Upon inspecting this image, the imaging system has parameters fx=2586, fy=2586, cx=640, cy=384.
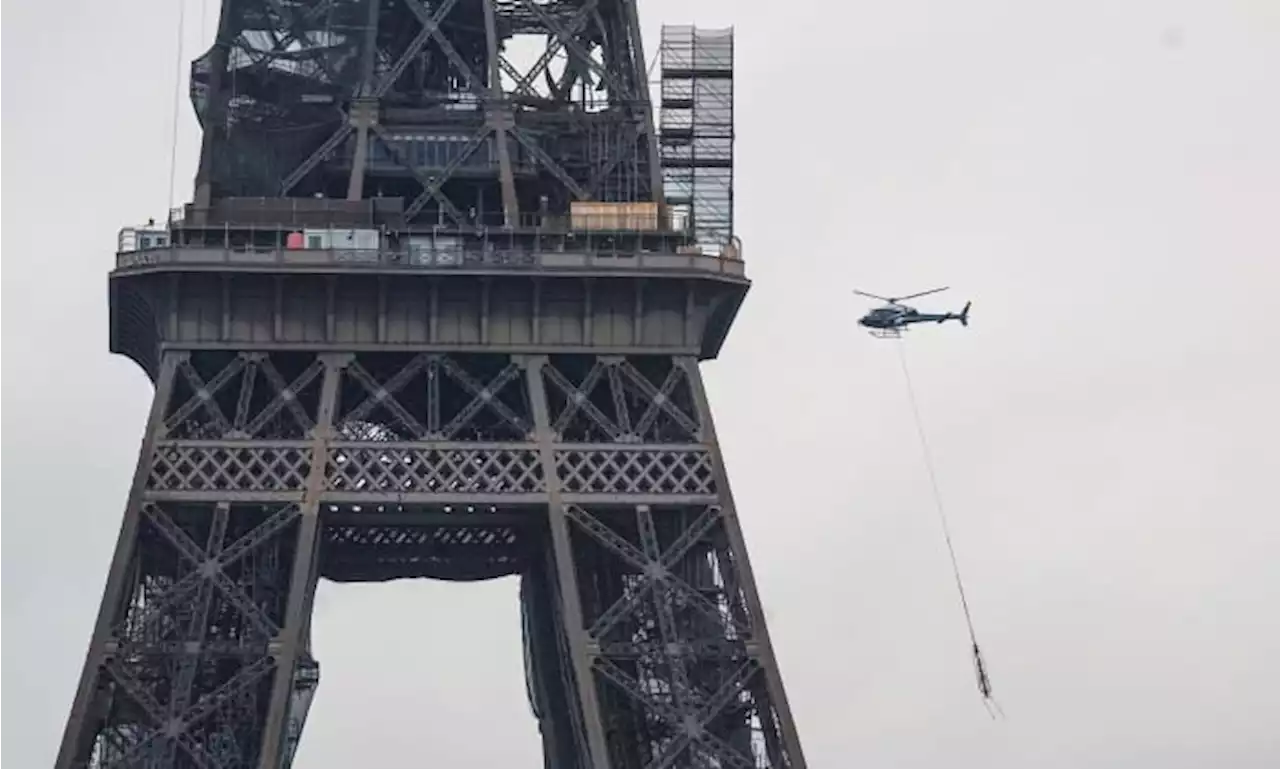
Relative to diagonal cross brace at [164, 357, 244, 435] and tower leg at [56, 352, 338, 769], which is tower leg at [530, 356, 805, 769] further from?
diagonal cross brace at [164, 357, 244, 435]

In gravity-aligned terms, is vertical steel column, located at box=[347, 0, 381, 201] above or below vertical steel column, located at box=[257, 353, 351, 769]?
above

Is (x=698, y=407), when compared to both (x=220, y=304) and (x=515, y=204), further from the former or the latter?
(x=220, y=304)

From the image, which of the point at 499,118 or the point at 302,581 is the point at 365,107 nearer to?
the point at 499,118

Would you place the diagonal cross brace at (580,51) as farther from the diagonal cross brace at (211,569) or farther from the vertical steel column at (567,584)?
the diagonal cross brace at (211,569)

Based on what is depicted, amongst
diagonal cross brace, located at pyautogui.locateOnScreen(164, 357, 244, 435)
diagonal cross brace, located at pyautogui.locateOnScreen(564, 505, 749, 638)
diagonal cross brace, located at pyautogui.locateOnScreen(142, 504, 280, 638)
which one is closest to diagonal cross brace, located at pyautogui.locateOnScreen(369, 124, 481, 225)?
diagonal cross brace, located at pyautogui.locateOnScreen(164, 357, 244, 435)

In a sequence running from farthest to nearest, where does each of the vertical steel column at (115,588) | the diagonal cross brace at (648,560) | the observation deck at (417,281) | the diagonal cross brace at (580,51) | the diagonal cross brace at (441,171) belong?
the diagonal cross brace at (580,51)
the diagonal cross brace at (441,171)
the observation deck at (417,281)
the diagonal cross brace at (648,560)
the vertical steel column at (115,588)

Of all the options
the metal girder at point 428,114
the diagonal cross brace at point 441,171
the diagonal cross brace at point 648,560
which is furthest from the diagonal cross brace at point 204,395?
the diagonal cross brace at point 648,560

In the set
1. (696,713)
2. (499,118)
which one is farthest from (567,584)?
→ (499,118)

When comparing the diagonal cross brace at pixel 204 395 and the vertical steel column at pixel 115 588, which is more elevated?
the diagonal cross brace at pixel 204 395
